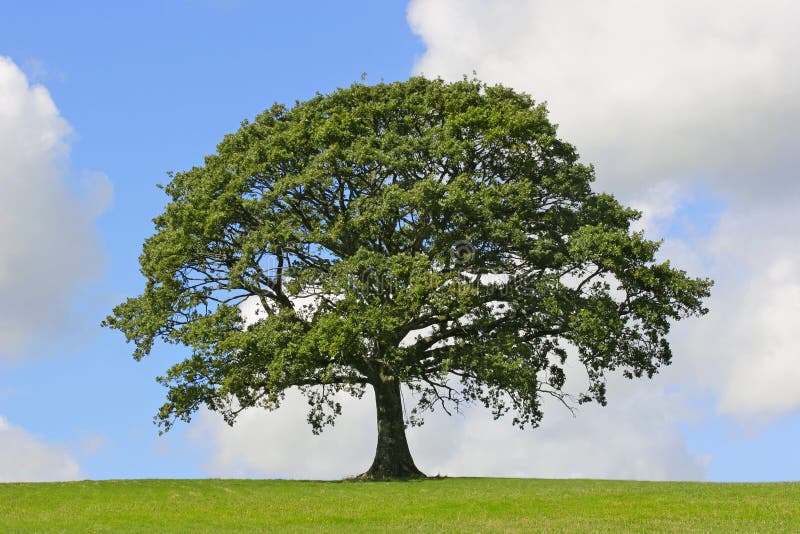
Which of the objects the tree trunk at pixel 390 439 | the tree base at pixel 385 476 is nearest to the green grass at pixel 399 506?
the tree base at pixel 385 476

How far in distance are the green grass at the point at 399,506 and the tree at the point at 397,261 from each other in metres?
4.45

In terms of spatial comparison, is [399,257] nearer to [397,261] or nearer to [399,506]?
[397,261]

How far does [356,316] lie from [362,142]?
334 inches

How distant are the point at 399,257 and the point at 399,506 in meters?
10.8

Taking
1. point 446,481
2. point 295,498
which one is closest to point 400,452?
point 446,481

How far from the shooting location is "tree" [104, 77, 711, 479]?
127 ft

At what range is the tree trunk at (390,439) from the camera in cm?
4247

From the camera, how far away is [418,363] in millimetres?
40969

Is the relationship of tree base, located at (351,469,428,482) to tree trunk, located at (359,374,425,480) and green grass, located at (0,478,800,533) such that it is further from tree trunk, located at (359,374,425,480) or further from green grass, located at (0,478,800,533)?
green grass, located at (0,478,800,533)

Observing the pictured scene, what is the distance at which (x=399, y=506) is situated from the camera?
33.0 metres

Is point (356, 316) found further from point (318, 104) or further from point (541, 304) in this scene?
point (318, 104)

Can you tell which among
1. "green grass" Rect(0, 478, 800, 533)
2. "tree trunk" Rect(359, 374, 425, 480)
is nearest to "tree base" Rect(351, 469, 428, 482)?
"tree trunk" Rect(359, 374, 425, 480)

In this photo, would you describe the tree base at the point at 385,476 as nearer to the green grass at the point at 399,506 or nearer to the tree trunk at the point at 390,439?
the tree trunk at the point at 390,439

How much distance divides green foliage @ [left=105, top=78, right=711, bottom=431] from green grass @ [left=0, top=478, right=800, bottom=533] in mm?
4577
